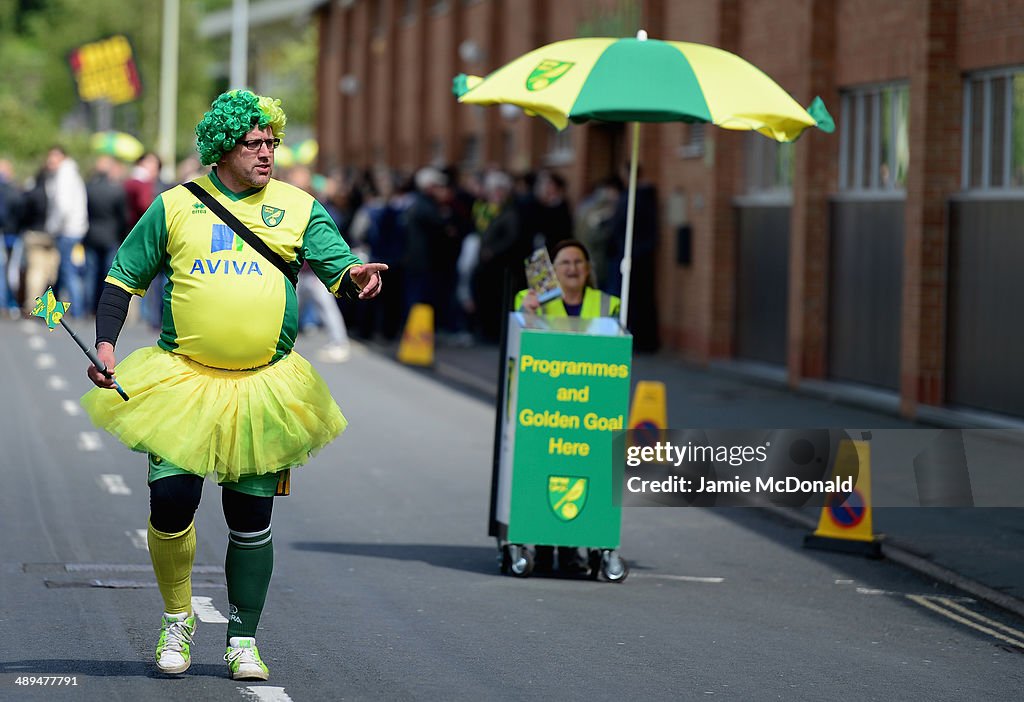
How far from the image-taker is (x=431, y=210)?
77.0 feet

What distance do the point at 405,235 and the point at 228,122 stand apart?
1729cm

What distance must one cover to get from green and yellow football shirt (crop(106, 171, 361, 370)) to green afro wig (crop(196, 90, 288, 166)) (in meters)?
0.16

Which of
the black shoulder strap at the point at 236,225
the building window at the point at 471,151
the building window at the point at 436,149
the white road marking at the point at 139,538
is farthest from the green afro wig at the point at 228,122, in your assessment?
the building window at the point at 436,149

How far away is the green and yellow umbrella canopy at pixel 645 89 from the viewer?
354 inches

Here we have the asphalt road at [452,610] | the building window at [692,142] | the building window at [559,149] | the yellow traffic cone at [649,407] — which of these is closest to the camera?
the asphalt road at [452,610]

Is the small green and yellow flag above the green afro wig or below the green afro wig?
below

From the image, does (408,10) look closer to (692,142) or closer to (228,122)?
(692,142)

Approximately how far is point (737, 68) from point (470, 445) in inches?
229

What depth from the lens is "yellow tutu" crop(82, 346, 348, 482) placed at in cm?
644

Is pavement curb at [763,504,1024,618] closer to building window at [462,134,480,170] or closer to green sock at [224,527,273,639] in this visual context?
green sock at [224,527,273,639]

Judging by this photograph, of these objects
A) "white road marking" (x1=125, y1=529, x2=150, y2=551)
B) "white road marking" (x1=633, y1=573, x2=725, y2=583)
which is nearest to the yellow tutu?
"white road marking" (x1=125, y1=529, x2=150, y2=551)

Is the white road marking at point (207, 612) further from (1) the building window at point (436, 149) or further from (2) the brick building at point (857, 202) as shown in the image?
(1) the building window at point (436, 149)

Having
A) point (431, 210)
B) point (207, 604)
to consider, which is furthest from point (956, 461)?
point (431, 210)

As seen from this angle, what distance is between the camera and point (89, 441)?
13695mm
